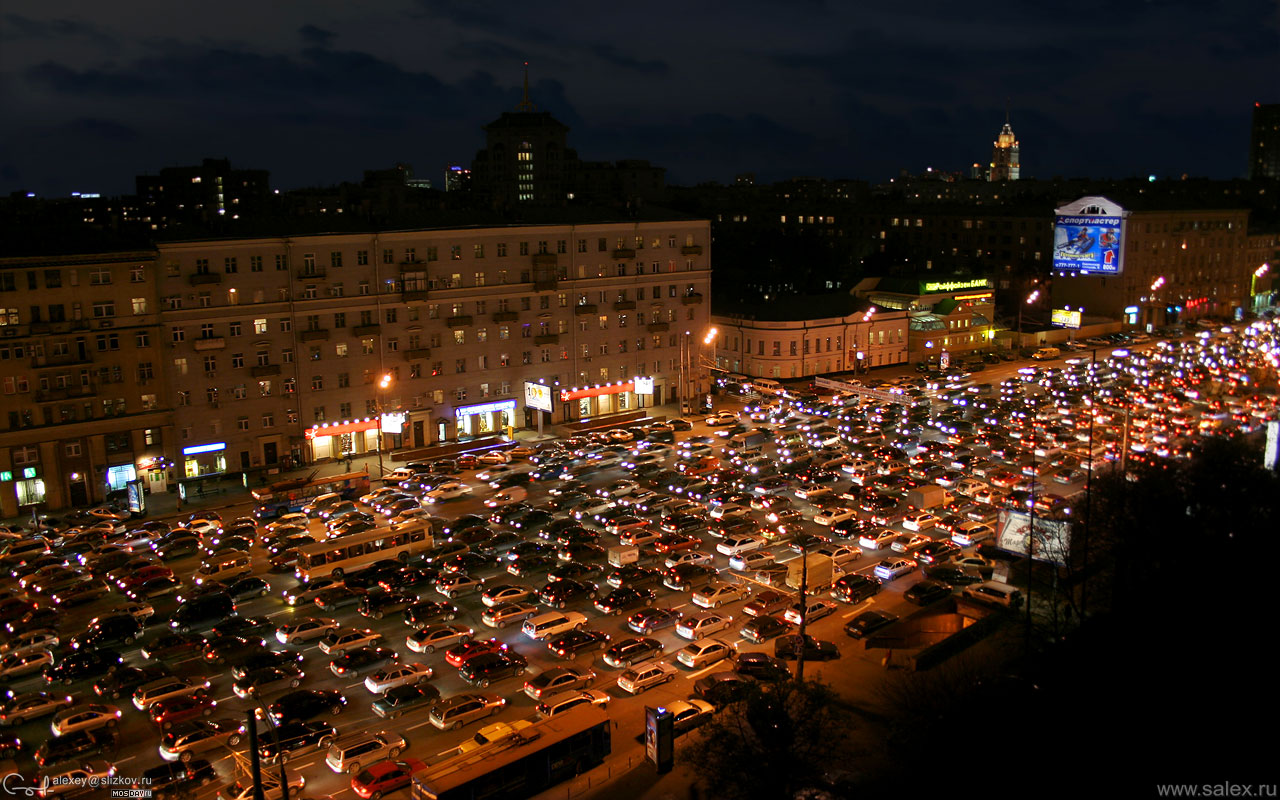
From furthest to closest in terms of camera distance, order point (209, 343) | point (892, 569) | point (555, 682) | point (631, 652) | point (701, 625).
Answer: point (209, 343)
point (892, 569)
point (701, 625)
point (631, 652)
point (555, 682)

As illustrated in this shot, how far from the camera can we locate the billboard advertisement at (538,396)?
60.5 metres

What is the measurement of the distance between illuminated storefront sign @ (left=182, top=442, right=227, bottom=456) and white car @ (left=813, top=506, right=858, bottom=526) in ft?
104

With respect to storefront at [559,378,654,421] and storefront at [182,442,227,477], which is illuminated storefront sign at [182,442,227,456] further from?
storefront at [559,378,654,421]

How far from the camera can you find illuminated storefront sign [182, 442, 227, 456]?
51781mm

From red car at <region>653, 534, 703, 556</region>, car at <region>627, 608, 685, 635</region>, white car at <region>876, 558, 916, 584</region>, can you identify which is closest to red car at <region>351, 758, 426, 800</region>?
car at <region>627, 608, 685, 635</region>

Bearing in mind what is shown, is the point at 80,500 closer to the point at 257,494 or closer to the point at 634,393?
the point at 257,494

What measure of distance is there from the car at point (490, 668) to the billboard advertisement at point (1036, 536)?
17.9 m

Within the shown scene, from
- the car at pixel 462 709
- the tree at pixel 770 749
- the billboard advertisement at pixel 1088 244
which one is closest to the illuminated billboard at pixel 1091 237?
the billboard advertisement at pixel 1088 244

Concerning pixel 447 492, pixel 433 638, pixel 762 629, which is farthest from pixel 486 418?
pixel 762 629

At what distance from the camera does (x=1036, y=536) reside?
114 feet

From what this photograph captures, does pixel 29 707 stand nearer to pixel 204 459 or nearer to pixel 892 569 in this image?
pixel 204 459

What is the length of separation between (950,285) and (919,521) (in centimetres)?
5267

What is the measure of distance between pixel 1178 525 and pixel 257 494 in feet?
134

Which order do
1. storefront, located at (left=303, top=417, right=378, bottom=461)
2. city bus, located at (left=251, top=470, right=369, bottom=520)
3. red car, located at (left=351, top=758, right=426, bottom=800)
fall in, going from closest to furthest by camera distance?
red car, located at (left=351, top=758, right=426, bottom=800) < city bus, located at (left=251, top=470, right=369, bottom=520) < storefront, located at (left=303, top=417, right=378, bottom=461)
